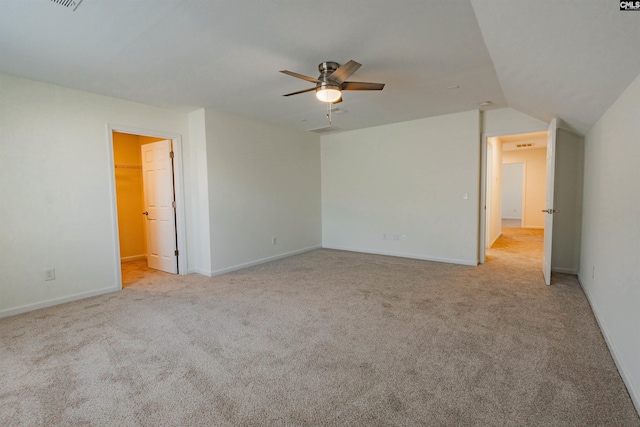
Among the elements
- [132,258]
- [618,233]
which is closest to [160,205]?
[132,258]

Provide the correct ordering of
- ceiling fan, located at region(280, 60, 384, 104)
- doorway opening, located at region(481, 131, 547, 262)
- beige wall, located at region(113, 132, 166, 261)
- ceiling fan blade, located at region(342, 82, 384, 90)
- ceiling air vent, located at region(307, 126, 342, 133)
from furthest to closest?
doorway opening, located at region(481, 131, 547, 262) < ceiling air vent, located at region(307, 126, 342, 133) < beige wall, located at region(113, 132, 166, 261) < ceiling fan blade, located at region(342, 82, 384, 90) < ceiling fan, located at region(280, 60, 384, 104)

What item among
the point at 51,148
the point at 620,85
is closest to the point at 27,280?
the point at 51,148

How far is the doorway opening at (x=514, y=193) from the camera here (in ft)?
20.9

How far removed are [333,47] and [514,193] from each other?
37.4 feet

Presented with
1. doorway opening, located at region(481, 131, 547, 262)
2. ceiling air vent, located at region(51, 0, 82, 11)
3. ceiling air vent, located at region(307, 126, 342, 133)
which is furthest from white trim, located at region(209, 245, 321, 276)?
ceiling air vent, located at region(51, 0, 82, 11)

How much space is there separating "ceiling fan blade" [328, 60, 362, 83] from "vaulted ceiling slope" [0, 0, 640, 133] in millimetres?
178

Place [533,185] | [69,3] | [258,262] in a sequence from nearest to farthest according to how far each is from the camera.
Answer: [69,3] < [258,262] < [533,185]

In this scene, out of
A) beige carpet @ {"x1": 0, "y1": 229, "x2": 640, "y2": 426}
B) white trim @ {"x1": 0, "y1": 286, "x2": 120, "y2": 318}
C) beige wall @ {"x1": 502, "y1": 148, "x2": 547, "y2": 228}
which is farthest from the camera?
beige wall @ {"x1": 502, "y1": 148, "x2": 547, "y2": 228}

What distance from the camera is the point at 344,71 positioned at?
264 cm

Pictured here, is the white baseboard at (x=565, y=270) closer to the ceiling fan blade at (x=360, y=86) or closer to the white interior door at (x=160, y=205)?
the ceiling fan blade at (x=360, y=86)

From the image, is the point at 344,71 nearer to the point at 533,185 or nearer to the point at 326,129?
the point at 326,129

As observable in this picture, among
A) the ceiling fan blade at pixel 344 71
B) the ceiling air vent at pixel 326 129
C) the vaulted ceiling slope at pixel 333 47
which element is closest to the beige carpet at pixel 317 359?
the vaulted ceiling slope at pixel 333 47

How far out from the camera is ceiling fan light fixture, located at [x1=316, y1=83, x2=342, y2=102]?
2.82 metres

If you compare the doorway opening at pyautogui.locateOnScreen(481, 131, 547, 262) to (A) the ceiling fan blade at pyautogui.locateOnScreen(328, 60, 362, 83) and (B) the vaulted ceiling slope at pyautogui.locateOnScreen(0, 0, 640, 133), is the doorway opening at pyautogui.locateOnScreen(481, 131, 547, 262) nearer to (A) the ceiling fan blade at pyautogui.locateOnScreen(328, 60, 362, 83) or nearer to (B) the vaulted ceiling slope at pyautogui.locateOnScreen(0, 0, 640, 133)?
(B) the vaulted ceiling slope at pyautogui.locateOnScreen(0, 0, 640, 133)
